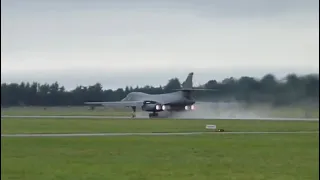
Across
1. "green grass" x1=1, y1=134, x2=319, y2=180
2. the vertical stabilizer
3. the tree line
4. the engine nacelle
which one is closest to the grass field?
"green grass" x1=1, y1=134, x2=319, y2=180

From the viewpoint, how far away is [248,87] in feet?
121

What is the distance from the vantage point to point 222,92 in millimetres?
46844

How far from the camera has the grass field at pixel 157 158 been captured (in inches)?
685

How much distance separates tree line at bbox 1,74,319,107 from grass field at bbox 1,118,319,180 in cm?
239

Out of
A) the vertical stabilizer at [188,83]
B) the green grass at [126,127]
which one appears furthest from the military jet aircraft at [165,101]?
the green grass at [126,127]

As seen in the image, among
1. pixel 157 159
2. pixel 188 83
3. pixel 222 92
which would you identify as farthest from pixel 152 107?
pixel 157 159

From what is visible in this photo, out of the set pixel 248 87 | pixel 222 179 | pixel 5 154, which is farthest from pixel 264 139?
pixel 222 179

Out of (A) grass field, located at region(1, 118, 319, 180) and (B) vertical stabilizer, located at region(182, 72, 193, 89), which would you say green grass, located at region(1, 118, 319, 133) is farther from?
(A) grass field, located at region(1, 118, 319, 180)

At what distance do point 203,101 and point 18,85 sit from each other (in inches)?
1120

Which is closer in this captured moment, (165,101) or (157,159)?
(157,159)

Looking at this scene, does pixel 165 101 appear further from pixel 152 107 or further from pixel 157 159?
pixel 157 159

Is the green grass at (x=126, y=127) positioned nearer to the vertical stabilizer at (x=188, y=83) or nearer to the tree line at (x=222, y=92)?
the tree line at (x=222, y=92)

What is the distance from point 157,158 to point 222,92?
25.0 meters

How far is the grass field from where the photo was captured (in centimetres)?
1741
